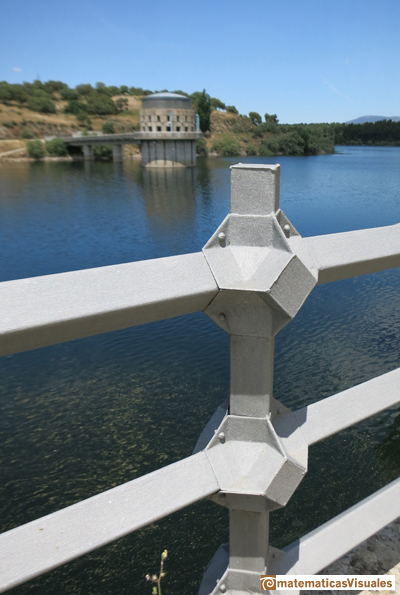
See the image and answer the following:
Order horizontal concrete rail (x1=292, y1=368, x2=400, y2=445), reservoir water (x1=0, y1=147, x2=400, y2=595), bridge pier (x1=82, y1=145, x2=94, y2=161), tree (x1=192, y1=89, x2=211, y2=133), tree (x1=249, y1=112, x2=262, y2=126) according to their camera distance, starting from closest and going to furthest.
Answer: horizontal concrete rail (x1=292, y1=368, x2=400, y2=445)
reservoir water (x1=0, y1=147, x2=400, y2=595)
bridge pier (x1=82, y1=145, x2=94, y2=161)
tree (x1=192, y1=89, x2=211, y2=133)
tree (x1=249, y1=112, x2=262, y2=126)

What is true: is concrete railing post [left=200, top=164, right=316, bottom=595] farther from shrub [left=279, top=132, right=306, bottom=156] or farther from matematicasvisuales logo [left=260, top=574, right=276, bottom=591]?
shrub [left=279, top=132, right=306, bottom=156]

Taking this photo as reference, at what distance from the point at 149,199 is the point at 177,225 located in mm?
7429

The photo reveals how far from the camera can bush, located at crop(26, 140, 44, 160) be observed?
4631cm

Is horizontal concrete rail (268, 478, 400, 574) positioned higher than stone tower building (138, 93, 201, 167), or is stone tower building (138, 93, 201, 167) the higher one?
stone tower building (138, 93, 201, 167)

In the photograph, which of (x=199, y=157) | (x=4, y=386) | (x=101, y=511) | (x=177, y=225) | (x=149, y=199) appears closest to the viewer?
(x=101, y=511)

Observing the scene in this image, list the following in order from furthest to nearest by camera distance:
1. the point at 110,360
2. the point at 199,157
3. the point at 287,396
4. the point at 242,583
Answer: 1. the point at 199,157
2. the point at 110,360
3. the point at 287,396
4. the point at 242,583

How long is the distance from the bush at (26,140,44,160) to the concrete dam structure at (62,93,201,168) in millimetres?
3771

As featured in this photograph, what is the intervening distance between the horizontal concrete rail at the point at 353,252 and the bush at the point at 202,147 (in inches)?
2354

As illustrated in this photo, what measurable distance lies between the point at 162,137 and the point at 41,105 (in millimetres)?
28531

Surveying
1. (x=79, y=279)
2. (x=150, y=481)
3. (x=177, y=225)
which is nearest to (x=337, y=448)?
(x=150, y=481)

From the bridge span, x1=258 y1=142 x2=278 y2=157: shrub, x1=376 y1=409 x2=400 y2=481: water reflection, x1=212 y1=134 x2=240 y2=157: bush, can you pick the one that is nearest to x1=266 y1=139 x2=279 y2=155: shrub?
x1=258 y1=142 x2=278 y2=157: shrub

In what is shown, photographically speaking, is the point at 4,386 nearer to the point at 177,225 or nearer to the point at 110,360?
the point at 110,360

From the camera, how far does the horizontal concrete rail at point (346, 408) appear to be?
1.27 m

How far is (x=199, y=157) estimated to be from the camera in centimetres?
5947
